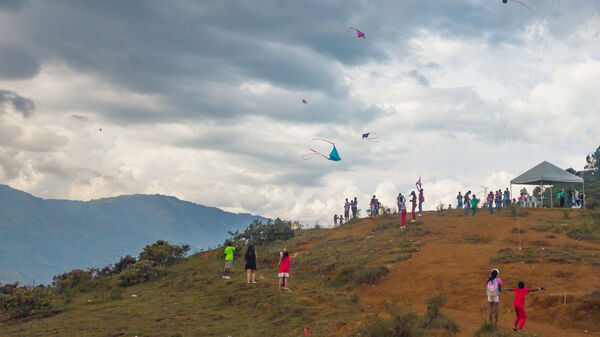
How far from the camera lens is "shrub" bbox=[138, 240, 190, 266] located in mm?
36875

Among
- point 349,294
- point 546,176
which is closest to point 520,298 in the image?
point 349,294

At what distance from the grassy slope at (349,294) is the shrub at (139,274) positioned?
3.88 ft

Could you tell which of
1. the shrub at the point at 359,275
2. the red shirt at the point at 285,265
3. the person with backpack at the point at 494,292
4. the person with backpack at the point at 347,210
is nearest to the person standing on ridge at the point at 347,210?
the person with backpack at the point at 347,210

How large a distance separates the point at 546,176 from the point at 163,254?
106 ft

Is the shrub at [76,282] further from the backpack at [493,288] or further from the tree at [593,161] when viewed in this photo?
the tree at [593,161]

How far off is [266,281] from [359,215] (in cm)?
2342

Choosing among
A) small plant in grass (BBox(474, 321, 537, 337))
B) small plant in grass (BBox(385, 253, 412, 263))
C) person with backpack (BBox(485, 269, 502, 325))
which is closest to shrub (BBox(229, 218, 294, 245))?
small plant in grass (BBox(385, 253, 412, 263))

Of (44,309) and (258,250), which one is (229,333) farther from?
(258,250)

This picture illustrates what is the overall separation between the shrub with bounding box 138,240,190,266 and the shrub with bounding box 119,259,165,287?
186 inches

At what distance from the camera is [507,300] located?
52.2ft

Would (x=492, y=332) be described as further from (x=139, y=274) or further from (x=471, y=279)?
(x=139, y=274)

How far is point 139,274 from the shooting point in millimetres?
30297

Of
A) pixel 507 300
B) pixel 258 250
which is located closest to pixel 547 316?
pixel 507 300

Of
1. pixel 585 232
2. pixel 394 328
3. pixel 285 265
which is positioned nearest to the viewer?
pixel 394 328
